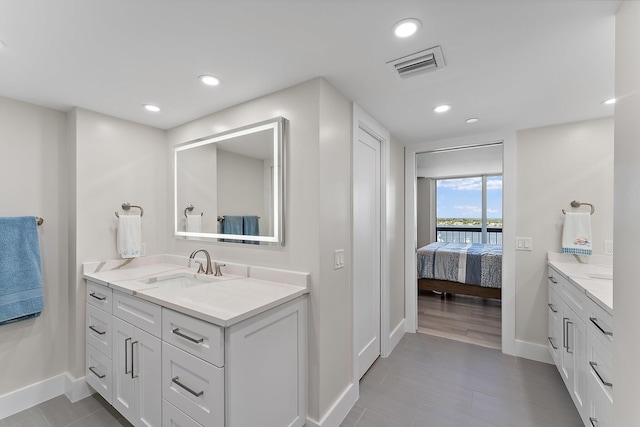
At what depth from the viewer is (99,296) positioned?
2.02m

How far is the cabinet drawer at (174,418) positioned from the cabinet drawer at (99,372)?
27.0 inches

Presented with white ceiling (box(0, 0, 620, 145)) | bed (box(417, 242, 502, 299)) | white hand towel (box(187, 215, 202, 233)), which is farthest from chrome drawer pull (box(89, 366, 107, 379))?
bed (box(417, 242, 502, 299))

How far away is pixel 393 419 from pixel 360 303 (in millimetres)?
805

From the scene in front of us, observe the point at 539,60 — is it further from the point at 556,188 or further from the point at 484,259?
the point at 484,259

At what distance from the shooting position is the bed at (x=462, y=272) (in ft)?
12.8

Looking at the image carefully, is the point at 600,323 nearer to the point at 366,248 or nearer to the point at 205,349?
the point at 366,248

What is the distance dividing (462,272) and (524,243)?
4.99 ft

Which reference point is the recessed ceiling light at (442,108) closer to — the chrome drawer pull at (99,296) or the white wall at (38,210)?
the chrome drawer pull at (99,296)

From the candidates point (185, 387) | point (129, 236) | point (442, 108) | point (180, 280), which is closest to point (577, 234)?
point (442, 108)

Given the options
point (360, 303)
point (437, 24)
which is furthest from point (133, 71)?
point (360, 303)

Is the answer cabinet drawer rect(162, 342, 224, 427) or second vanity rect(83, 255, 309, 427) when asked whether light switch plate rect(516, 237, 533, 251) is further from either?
cabinet drawer rect(162, 342, 224, 427)

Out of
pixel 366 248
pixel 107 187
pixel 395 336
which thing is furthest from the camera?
pixel 395 336

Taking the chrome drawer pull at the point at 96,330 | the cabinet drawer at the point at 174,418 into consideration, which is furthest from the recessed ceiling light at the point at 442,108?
the chrome drawer pull at the point at 96,330

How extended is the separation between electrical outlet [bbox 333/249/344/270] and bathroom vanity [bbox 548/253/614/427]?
1376mm
